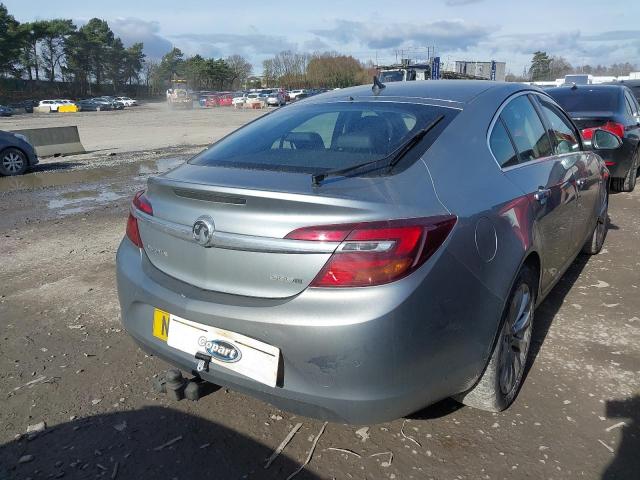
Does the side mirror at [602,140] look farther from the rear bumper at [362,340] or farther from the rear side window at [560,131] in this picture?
the rear bumper at [362,340]

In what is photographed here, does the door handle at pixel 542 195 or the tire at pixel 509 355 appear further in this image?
the door handle at pixel 542 195

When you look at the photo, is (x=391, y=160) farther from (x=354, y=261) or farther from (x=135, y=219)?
(x=135, y=219)

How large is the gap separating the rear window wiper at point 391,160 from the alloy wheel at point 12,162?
1196 centimetres

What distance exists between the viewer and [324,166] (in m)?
2.32

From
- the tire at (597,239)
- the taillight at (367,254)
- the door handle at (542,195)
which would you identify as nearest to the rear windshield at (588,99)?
the tire at (597,239)

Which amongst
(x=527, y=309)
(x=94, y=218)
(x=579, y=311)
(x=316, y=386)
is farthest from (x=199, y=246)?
(x=94, y=218)

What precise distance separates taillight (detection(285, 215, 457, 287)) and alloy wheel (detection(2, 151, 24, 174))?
39.9ft

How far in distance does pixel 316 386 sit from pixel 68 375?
1870 mm

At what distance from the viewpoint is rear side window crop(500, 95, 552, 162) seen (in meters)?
2.98

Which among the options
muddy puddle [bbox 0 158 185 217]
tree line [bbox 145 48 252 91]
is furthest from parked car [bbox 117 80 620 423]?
tree line [bbox 145 48 252 91]

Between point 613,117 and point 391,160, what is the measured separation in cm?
647

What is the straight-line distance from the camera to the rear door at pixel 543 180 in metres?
2.86

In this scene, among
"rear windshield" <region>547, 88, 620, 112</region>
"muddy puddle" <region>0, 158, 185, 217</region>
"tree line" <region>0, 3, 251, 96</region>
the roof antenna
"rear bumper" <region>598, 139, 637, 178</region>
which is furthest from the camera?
"tree line" <region>0, 3, 251, 96</region>

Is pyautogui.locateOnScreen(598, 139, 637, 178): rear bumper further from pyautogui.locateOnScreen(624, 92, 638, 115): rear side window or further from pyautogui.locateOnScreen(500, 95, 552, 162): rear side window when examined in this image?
pyautogui.locateOnScreen(500, 95, 552, 162): rear side window
